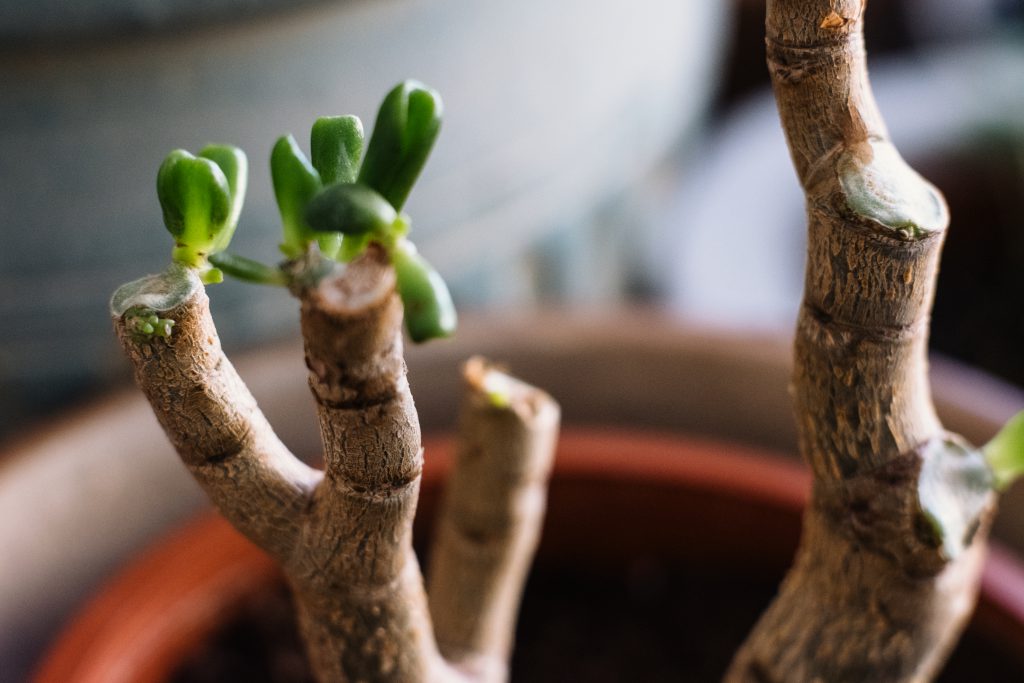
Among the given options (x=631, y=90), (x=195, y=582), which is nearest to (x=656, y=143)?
(x=631, y=90)

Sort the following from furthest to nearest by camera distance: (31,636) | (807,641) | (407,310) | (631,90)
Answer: (631,90) → (31,636) → (807,641) → (407,310)

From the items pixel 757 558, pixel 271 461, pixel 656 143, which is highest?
pixel 271 461

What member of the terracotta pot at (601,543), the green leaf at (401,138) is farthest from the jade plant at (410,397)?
the terracotta pot at (601,543)

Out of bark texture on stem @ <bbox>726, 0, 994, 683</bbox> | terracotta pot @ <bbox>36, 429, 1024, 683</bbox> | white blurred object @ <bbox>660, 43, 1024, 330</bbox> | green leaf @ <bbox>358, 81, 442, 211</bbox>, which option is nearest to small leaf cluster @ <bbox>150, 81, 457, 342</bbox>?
green leaf @ <bbox>358, 81, 442, 211</bbox>

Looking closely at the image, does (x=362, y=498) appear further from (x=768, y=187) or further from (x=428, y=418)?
(x=768, y=187)

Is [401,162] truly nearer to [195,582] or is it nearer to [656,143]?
[195,582]

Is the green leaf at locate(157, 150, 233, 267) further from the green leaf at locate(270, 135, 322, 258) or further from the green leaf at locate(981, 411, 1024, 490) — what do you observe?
the green leaf at locate(981, 411, 1024, 490)

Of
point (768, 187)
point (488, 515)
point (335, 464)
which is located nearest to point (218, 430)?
point (335, 464)
